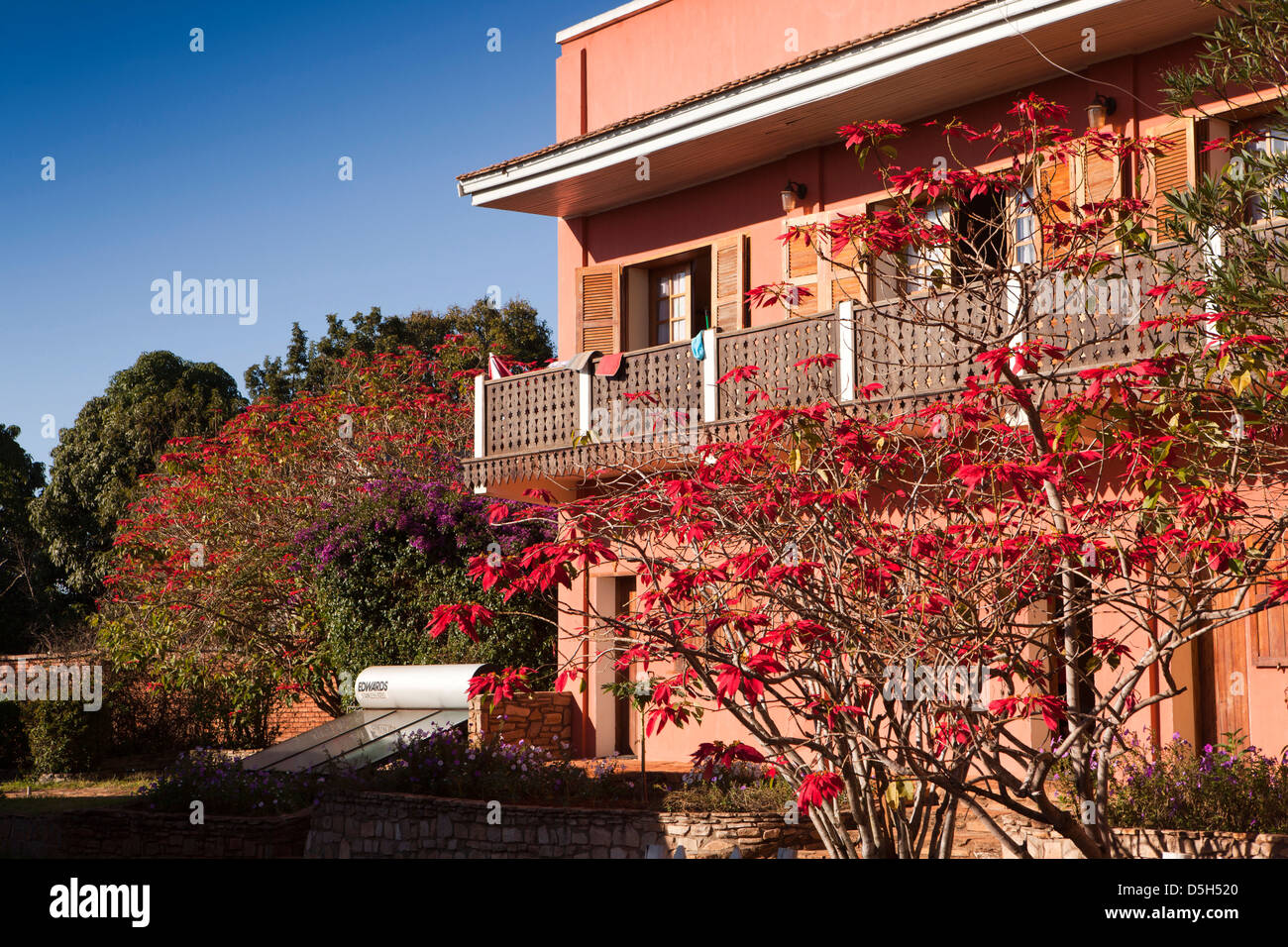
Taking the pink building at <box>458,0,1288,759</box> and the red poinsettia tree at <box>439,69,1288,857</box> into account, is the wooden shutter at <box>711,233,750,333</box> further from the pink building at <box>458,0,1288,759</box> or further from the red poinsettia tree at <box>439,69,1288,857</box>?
the red poinsettia tree at <box>439,69,1288,857</box>

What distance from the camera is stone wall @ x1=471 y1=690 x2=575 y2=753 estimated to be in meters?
15.2

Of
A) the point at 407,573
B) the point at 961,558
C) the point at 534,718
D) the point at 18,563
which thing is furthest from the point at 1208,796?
the point at 18,563

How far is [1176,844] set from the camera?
9.11m

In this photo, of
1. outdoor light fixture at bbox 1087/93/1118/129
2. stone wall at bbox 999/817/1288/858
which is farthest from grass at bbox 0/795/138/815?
outdoor light fixture at bbox 1087/93/1118/129

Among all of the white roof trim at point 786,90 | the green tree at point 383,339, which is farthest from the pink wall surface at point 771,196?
the green tree at point 383,339

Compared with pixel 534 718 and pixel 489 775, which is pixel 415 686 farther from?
pixel 489 775

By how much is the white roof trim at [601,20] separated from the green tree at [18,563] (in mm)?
→ 18082

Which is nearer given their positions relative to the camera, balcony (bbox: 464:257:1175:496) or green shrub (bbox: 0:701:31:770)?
balcony (bbox: 464:257:1175:496)

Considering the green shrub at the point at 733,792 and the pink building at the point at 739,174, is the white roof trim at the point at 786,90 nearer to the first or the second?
the pink building at the point at 739,174

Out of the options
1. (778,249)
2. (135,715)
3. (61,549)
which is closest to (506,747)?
(778,249)

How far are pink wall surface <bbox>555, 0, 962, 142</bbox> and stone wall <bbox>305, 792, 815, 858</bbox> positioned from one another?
9053mm

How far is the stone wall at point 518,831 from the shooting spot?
11008mm

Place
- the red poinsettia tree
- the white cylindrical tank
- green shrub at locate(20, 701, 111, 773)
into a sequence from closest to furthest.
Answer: the red poinsettia tree < the white cylindrical tank < green shrub at locate(20, 701, 111, 773)

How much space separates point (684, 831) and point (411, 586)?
333 inches
